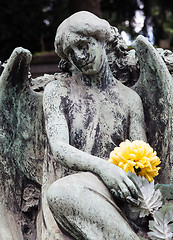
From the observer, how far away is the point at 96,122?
3424mm

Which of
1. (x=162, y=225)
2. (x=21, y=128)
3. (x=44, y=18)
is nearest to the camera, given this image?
(x=162, y=225)

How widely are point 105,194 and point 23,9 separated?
296 inches

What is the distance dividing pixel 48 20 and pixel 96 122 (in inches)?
277

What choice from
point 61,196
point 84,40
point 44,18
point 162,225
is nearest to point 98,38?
point 84,40

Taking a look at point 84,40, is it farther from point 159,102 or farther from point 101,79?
point 159,102

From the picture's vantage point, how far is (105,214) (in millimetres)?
2768

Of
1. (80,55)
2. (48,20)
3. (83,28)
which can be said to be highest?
(83,28)

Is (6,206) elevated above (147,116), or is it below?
below

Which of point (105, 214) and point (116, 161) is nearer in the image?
point (105, 214)

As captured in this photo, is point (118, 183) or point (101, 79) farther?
point (101, 79)

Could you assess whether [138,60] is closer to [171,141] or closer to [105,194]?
[171,141]

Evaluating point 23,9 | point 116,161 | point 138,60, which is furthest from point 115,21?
point 116,161

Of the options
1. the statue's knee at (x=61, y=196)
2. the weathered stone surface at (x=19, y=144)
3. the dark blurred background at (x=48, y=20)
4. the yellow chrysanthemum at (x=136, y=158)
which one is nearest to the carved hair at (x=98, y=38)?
the weathered stone surface at (x=19, y=144)

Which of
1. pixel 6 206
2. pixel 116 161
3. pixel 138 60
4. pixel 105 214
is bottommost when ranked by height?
pixel 6 206
